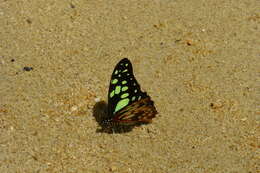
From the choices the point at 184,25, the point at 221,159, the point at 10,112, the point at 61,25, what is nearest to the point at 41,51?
the point at 61,25

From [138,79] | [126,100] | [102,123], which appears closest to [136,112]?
[126,100]

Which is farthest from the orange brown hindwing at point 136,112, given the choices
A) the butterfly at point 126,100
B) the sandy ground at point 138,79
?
the sandy ground at point 138,79

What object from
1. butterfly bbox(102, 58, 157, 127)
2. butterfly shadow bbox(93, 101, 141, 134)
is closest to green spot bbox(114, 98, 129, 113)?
butterfly bbox(102, 58, 157, 127)

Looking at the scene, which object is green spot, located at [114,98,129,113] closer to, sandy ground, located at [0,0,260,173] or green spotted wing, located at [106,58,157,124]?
green spotted wing, located at [106,58,157,124]

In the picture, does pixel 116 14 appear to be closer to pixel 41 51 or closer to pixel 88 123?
pixel 41 51

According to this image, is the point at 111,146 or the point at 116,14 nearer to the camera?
the point at 111,146

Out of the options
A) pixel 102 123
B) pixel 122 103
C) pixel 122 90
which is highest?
pixel 122 90

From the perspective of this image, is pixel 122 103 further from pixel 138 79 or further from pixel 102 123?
pixel 138 79
